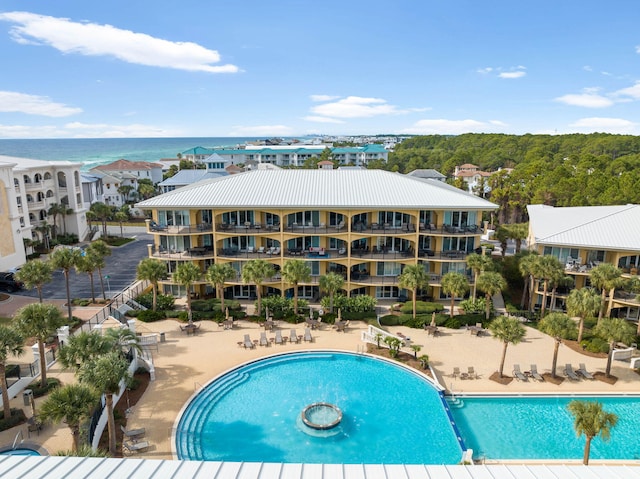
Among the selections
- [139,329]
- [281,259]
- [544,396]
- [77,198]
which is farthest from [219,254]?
[77,198]

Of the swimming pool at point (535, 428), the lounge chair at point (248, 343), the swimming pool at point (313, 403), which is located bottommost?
the swimming pool at point (535, 428)

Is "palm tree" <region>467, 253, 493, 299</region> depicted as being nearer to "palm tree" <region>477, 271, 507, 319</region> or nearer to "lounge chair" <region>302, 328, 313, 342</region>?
"palm tree" <region>477, 271, 507, 319</region>

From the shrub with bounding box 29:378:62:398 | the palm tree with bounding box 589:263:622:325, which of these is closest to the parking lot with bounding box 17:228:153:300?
the shrub with bounding box 29:378:62:398

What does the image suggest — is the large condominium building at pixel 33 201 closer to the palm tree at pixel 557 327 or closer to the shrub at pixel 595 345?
the palm tree at pixel 557 327

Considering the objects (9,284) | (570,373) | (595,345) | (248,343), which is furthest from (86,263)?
(595,345)

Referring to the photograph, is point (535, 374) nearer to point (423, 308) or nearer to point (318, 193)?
point (423, 308)

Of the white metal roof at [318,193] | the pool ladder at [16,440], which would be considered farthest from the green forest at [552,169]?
the pool ladder at [16,440]

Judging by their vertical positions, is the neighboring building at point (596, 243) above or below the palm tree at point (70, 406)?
above

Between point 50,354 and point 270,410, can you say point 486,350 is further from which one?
point 50,354
